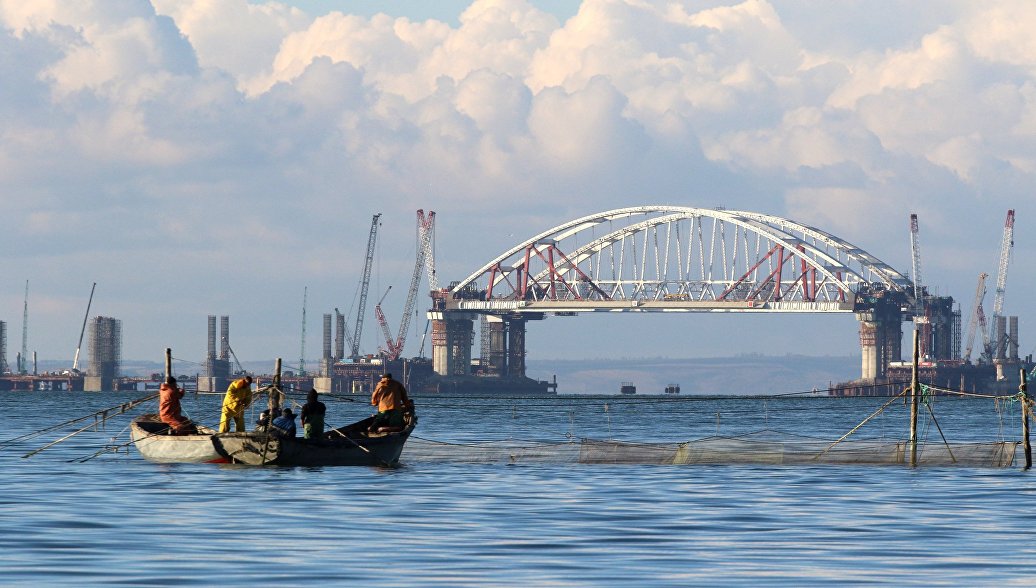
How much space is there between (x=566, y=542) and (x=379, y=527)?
3.96 meters

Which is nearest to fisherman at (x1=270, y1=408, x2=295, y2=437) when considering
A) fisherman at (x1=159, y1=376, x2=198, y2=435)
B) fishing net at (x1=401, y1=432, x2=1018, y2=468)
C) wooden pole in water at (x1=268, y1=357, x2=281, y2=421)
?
wooden pole in water at (x1=268, y1=357, x2=281, y2=421)

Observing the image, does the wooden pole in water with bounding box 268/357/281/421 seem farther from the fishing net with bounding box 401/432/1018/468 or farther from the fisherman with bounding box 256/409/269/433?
the fishing net with bounding box 401/432/1018/468

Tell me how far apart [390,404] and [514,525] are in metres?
15.3

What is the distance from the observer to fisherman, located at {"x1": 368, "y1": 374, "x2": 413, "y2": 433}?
4522cm

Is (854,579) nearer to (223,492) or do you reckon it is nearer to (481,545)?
(481,545)

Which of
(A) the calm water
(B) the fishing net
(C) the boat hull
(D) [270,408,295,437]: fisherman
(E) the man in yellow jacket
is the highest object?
(E) the man in yellow jacket

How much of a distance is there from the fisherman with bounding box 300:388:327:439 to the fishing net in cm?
424

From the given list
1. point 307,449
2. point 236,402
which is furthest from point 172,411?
point 307,449

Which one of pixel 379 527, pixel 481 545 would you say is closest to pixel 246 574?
pixel 481 545

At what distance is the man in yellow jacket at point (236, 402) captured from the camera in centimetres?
4503

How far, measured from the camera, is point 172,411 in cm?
4644

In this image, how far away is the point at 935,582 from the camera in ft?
75.2

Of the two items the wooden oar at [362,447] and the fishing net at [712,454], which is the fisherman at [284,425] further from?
the fishing net at [712,454]

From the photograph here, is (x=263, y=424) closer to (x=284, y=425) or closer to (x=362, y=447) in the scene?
(x=284, y=425)
